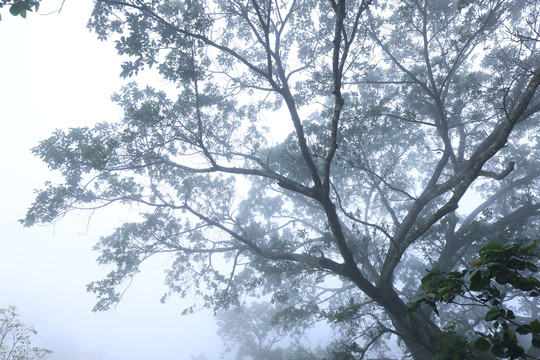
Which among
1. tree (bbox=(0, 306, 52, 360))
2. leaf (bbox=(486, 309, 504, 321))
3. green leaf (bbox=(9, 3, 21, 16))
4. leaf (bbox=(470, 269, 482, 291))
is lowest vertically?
leaf (bbox=(486, 309, 504, 321))

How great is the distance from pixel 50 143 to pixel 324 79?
8.18 metres

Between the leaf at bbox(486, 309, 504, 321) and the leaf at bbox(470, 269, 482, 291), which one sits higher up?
the leaf at bbox(470, 269, 482, 291)

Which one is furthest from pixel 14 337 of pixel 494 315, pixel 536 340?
pixel 536 340

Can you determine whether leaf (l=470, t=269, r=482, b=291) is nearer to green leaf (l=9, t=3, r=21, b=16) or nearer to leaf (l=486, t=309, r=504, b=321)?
leaf (l=486, t=309, r=504, b=321)

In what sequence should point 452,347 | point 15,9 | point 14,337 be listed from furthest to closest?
point 14,337
point 452,347
point 15,9

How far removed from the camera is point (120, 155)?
6.58 metres

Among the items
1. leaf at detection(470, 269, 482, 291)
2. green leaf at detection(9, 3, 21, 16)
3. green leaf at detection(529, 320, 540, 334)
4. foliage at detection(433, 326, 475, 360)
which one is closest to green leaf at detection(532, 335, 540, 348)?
green leaf at detection(529, 320, 540, 334)

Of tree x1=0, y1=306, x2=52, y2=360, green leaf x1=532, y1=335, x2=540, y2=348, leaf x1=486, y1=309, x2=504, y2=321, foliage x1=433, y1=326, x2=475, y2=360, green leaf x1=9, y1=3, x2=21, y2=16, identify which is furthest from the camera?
tree x1=0, y1=306, x2=52, y2=360

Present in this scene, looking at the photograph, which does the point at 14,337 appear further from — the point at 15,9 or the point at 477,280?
the point at 477,280

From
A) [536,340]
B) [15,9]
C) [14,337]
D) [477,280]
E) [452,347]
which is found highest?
[15,9]

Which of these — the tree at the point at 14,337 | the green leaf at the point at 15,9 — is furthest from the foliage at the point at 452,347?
the tree at the point at 14,337

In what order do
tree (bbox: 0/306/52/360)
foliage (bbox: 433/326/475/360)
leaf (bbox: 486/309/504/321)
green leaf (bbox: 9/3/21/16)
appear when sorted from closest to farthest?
leaf (bbox: 486/309/504/321), green leaf (bbox: 9/3/21/16), foliage (bbox: 433/326/475/360), tree (bbox: 0/306/52/360)

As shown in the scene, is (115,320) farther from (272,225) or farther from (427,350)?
(427,350)

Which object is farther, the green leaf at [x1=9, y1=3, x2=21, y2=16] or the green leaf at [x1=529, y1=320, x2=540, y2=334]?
the green leaf at [x1=9, y1=3, x2=21, y2=16]
